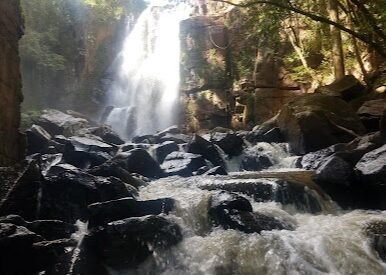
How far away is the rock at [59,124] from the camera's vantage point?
16797 millimetres

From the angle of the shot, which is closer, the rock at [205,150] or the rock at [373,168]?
the rock at [373,168]

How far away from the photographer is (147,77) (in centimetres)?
2688

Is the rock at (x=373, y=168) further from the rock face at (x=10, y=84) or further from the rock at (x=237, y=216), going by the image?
the rock face at (x=10, y=84)

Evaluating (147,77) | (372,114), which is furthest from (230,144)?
(147,77)

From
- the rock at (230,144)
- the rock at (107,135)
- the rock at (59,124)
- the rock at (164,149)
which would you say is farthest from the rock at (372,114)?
the rock at (59,124)

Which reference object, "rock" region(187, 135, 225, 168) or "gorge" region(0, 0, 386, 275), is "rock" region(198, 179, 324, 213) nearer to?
"gorge" region(0, 0, 386, 275)

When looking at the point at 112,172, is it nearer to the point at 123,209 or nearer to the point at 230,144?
the point at 123,209

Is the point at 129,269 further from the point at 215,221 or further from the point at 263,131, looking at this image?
the point at 263,131

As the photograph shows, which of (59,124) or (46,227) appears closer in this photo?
(46,227)

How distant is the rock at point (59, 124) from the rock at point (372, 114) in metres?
10.8

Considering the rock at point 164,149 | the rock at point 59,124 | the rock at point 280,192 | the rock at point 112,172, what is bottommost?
the rock at point 280,192

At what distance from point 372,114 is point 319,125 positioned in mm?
1874

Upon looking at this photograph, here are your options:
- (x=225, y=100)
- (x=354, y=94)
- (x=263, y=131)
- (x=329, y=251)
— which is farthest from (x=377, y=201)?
(x=225, y=100)

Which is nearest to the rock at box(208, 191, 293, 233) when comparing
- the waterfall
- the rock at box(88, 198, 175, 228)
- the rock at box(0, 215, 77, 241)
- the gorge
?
the gorge
